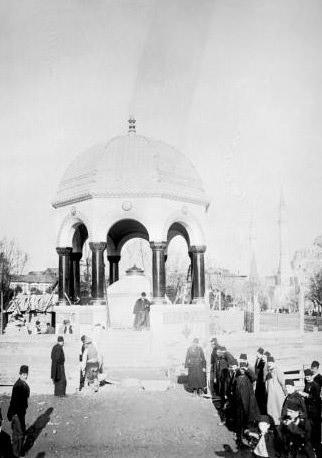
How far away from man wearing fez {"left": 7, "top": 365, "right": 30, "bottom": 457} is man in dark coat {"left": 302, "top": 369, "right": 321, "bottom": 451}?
4283mm

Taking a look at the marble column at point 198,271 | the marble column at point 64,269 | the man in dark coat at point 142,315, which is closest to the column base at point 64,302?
the marble column at point 64,269

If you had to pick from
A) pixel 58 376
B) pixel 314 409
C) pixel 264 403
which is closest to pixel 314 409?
pixel 314 409

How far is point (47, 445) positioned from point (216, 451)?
2698 mm

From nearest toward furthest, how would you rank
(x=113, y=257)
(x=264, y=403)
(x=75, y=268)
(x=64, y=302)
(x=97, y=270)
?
(x=264, y=403) → (x=97, y=270) → (x=64, y=302) → (x=75, y=268) → (x=113, y=257)

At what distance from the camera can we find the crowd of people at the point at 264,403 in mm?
6109

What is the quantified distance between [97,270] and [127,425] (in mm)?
11018

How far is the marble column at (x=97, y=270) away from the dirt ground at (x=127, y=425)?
7.66 m

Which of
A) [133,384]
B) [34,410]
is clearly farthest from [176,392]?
[34,410]

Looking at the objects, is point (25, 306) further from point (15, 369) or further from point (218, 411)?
point (218, 411)

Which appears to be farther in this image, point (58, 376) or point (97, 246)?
point (97, 246)

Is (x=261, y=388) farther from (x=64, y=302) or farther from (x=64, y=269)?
(x=64, y=269)

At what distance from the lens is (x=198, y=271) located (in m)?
20.9

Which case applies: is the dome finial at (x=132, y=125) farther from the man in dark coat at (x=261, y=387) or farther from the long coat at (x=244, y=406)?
the long coat at (x=244, y=406)

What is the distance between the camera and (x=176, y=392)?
37.6 feet
